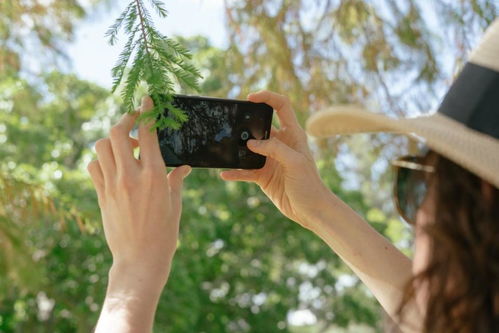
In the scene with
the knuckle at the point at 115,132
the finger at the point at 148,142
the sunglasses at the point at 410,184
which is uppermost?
the sunglasses at the point at 410,184

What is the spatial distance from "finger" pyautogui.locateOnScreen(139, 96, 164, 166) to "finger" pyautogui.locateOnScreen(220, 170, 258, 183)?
240mm

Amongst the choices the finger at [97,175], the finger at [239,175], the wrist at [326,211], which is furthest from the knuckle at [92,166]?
the wrist at [326,211]

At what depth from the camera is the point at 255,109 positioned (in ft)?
4.96

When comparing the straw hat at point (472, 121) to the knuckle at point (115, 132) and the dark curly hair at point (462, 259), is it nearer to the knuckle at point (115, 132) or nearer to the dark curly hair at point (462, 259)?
the dark curly hair at point (462, 259)

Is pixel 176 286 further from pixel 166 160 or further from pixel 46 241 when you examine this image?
pixel 166 160

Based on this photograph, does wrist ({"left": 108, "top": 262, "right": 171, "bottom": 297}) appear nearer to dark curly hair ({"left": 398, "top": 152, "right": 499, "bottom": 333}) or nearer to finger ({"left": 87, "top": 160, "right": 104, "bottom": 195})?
finger ({"left": 87, "top": 160, "right": 104, "bottom": 195})

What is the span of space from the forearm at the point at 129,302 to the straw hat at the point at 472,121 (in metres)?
0.41

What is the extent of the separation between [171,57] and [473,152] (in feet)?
2.34

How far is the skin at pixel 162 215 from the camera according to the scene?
1161mm

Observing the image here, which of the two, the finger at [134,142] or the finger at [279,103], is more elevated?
the finger at [279,103]

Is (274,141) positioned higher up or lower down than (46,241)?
higher up

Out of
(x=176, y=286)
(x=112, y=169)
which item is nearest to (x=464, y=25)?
(x=112, y=169)

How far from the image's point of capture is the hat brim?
883 mm

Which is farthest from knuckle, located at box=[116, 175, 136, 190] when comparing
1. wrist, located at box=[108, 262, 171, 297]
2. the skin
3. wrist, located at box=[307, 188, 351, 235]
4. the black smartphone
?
wrist, located at box=[307, 188, 351, 235]
